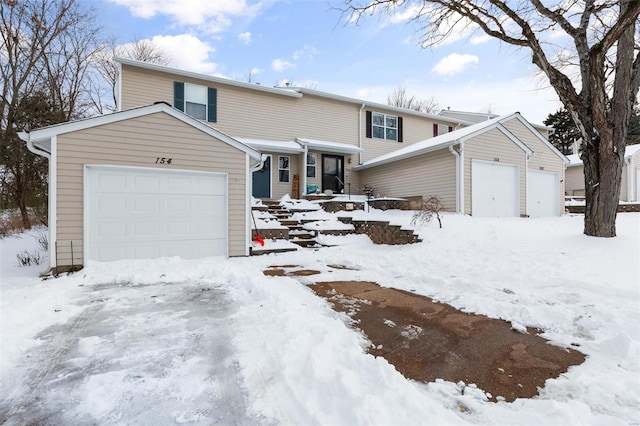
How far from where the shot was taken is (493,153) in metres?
11.5

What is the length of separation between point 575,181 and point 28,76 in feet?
99.2

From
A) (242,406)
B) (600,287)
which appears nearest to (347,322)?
(242,406)

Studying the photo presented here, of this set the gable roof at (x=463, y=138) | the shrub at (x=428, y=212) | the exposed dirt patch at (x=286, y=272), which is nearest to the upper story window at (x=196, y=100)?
the gable roof at (x=463, y=138)

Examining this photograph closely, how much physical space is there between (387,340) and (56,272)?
6482 millimetres

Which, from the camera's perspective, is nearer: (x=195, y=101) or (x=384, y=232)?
(x=384, y=232)

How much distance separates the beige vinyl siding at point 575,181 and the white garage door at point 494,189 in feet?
37.1

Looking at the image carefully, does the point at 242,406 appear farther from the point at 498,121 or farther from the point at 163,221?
the point at 498,121

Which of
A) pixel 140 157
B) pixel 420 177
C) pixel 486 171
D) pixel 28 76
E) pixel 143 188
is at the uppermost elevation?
pixel 28 76

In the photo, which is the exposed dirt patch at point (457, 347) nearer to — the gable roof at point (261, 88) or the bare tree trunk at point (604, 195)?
the bare tree trunk at point (604, 195)

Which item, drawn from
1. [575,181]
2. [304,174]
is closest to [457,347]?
[304,174]

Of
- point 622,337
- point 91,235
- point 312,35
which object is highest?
point 312,35

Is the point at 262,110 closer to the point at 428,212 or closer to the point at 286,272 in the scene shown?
the point at 428,212

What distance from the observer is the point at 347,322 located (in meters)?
3.37

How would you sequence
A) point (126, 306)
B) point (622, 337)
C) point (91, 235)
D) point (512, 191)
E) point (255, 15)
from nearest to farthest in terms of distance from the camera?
1. point (622, 337)
2. point (126, 306)
3. point (91, 235)
4. point (255, 15)
5. point (512, 191)
